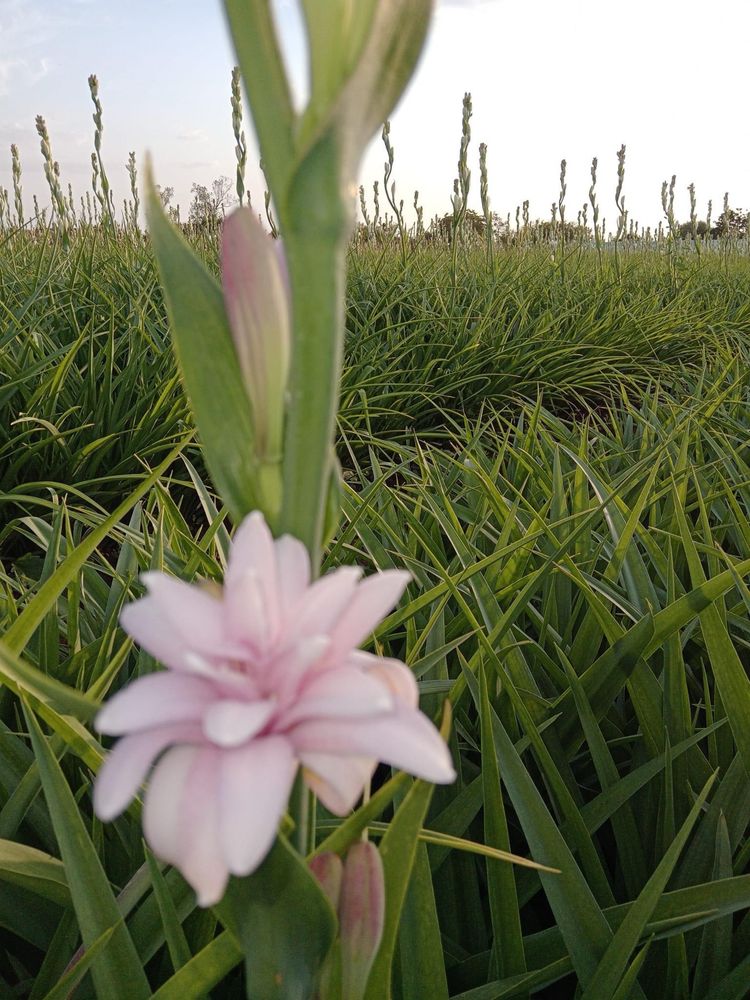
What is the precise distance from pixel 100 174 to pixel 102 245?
311 millimetres

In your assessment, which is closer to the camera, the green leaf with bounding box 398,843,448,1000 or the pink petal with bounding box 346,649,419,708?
the pink petal with bounding box 346,649,419,708


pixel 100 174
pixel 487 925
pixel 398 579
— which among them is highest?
pixel 100 174

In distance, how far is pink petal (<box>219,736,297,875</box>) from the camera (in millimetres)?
177

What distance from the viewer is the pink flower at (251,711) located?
0.19 m

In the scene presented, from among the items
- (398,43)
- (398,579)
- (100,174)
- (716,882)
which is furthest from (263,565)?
(100,174)

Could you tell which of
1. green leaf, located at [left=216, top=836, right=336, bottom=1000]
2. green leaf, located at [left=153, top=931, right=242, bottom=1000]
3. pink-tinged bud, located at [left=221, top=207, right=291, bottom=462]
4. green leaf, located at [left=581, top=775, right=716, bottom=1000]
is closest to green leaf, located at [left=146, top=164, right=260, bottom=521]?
pink-tinged bud, located at [left=221, top=207, right=291, bottom=462]

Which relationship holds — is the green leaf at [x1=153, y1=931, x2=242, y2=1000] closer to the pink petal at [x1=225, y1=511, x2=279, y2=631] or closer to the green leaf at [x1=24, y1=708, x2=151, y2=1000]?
the green leaf at [x1=24, y1=708, x2=151, y2=1000]

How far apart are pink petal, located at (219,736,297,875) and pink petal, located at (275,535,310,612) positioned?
41 mm

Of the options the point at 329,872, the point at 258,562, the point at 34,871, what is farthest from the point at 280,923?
the point at 34,871

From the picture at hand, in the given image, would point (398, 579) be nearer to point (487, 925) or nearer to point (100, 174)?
point (487, 925)

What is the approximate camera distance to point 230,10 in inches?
8.7

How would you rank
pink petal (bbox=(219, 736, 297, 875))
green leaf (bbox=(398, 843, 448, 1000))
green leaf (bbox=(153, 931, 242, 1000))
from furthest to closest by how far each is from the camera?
green leaf (bbox=(398, 843, 448, 1000)), green leaf (bbox=(153, 931, 242, 1000)), pink petal (bbox=(219, 736, 297, 875))

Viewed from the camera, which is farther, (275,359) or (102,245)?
A: (102,245)

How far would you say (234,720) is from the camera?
0.62ft
